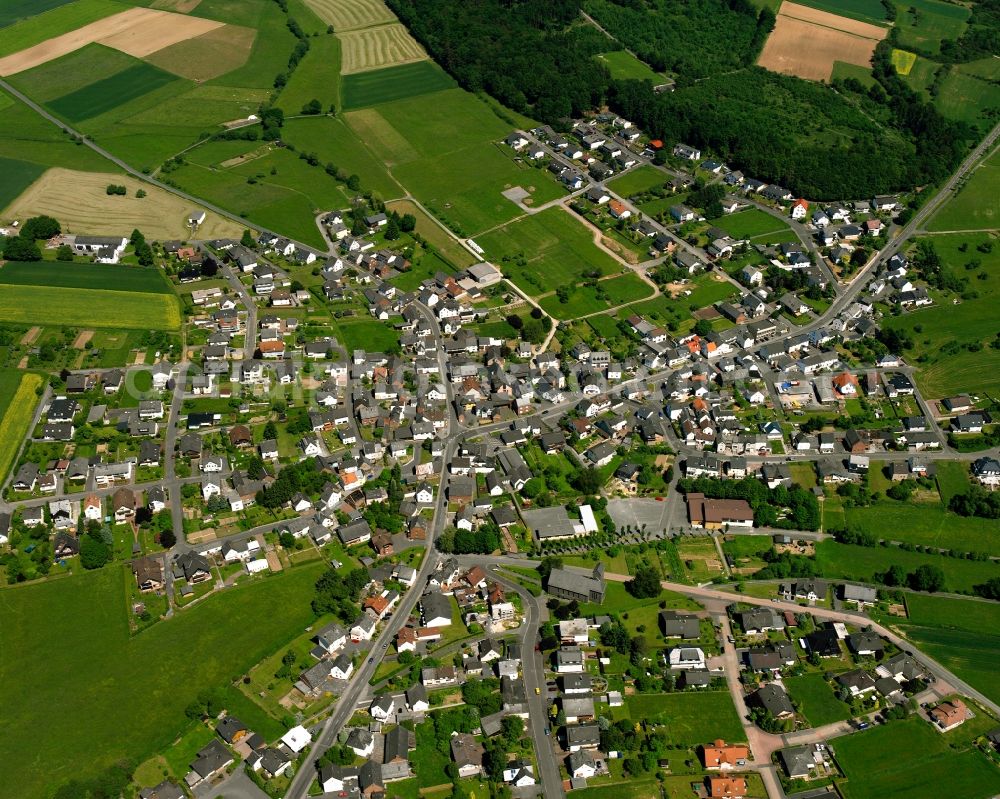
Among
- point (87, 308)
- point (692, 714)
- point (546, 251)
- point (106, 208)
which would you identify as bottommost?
point (87, 308)

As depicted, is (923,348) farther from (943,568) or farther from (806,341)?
(943,568)

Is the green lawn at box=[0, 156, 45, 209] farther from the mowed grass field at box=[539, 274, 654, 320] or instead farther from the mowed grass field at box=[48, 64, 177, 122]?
the mowed grass field at box=[539, 274, 654, 320]

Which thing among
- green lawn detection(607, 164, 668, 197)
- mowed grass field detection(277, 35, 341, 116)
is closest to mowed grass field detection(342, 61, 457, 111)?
mowed grass field detection(277, 35, 341, 116)

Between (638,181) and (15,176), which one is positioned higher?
(638,181)

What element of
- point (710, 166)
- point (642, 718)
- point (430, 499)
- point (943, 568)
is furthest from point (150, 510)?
point (710, 166)

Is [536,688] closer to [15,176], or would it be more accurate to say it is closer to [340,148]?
[340,148]

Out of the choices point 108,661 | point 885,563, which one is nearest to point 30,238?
point 108,661

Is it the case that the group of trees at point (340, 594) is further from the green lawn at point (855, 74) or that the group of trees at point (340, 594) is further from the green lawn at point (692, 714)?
the green lawn at point (855, 74)
